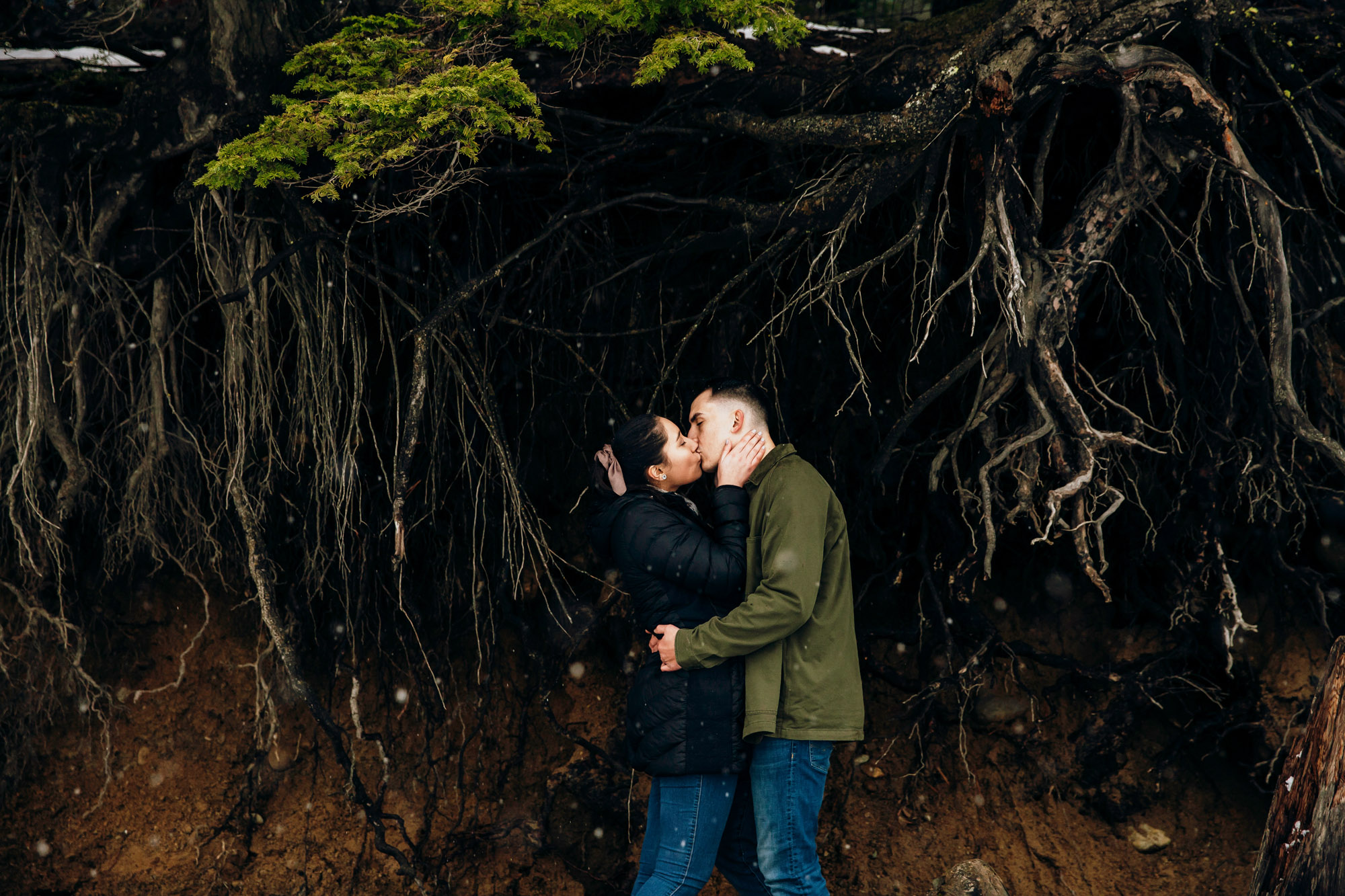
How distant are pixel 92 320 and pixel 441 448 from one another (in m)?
1.67

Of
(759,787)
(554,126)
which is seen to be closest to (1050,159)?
(554,126)

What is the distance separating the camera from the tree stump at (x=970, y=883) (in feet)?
11.1

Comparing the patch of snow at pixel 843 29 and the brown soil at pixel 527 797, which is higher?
the patch of snow at pixel 843 29

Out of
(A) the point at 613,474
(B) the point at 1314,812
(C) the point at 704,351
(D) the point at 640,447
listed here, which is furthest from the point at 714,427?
(B) the point at 1314,812

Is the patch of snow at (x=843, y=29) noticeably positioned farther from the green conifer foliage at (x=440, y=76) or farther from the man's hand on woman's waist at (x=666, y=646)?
the man's hand on woman's waist at (x=666, y=646)

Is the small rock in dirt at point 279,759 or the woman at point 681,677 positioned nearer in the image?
the woman at point 681,677

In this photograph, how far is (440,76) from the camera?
9.26ft

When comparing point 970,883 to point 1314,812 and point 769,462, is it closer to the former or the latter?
point 1314,812

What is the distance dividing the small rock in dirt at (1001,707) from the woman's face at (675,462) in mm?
2520

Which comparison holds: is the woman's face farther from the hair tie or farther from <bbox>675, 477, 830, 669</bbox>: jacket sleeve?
<bbox>675, 477, 830, 669</bbox>: jacket sleeve

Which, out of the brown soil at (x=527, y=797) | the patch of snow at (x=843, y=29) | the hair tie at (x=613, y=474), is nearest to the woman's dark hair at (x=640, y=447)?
the hair tie at (x=613, y=474)

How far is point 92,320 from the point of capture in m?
4.10

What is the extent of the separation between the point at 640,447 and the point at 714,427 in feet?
0.85

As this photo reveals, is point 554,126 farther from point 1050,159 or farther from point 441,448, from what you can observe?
point 1050,159
